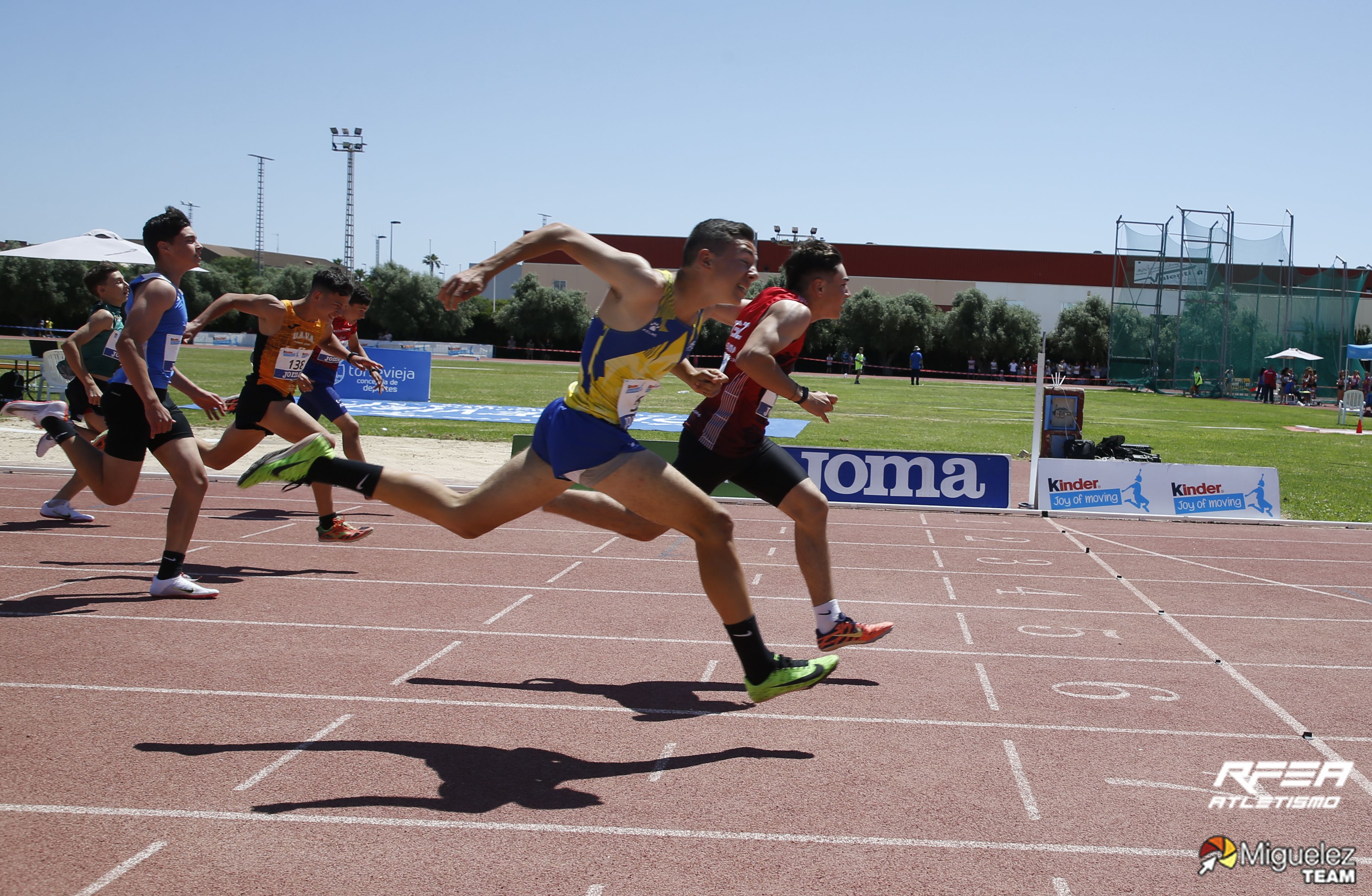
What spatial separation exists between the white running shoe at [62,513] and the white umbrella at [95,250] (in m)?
5.92

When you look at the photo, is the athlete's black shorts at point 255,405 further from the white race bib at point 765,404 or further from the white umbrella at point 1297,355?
the white umbrella at point 1297,355

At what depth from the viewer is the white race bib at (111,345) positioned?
832 cm

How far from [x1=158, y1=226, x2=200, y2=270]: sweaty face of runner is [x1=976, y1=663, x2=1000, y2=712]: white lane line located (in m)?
4.98

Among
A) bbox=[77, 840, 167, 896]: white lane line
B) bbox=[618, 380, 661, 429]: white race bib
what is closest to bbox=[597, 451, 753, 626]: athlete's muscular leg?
bbox=[618, 380, 661, 429]: white race bib

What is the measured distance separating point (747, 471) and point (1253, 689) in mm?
2721

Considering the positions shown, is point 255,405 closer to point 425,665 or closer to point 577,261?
point 425,665

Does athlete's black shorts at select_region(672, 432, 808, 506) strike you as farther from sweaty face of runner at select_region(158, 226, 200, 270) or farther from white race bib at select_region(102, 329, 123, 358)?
white race bib at select_region(102, 329, 123, 358)

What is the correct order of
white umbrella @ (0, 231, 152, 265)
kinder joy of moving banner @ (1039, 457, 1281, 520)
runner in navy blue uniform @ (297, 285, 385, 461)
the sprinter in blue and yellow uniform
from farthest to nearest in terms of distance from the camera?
1. white umbrella @ (0, 231, 152, 265)
2. kinder joy of moving banner @ (1039, 457, 1281, 520)
3. runner in navy blue uniform @ (297, 285, 385, 461)
4. the sprinter in blue and yellow uniform

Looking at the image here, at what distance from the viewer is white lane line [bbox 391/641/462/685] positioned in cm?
505

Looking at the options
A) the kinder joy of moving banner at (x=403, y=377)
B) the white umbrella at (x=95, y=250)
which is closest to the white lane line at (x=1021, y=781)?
the white umbrella at (x=95, y=250)

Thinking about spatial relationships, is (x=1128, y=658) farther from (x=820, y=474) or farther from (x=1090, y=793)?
(x=820, y=474)

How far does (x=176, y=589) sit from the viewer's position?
6.41 m

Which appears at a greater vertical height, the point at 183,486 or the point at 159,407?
the point at 159,407

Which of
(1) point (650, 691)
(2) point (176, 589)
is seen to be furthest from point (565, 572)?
(1) point (650, 691)
